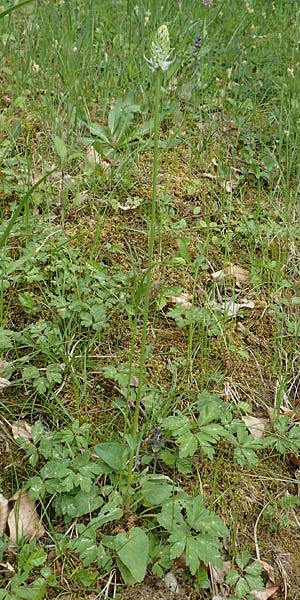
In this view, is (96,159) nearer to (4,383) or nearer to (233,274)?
(233,274)

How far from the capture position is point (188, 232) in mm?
2594

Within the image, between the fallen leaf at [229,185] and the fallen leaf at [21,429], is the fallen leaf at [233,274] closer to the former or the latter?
the fallen leaf at [229,185]

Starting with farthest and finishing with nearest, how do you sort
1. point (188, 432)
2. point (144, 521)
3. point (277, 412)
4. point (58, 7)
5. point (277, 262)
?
point (58, 7) → point (277, 262) → point (277, 412) → point (188, 432) → point (144, 521)

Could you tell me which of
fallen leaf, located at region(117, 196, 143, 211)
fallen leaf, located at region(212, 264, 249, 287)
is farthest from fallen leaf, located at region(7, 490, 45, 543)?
fallen leaf, located at region(117, 196, 143, 211)

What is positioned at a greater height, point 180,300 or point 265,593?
point 180,300

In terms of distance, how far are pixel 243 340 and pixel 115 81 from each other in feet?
4.83

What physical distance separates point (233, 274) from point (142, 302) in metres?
0.43

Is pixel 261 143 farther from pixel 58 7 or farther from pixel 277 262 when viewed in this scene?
pixel 58 7

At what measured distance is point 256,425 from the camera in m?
2.07

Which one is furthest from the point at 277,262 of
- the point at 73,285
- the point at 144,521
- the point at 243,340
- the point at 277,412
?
the point at 144,521

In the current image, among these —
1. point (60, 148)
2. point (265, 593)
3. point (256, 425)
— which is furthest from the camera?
point (60, 148)

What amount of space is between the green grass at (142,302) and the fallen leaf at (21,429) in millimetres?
20

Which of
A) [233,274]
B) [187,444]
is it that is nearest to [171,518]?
[187,444]

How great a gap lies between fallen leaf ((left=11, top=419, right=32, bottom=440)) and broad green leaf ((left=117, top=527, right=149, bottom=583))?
0.41 metres
